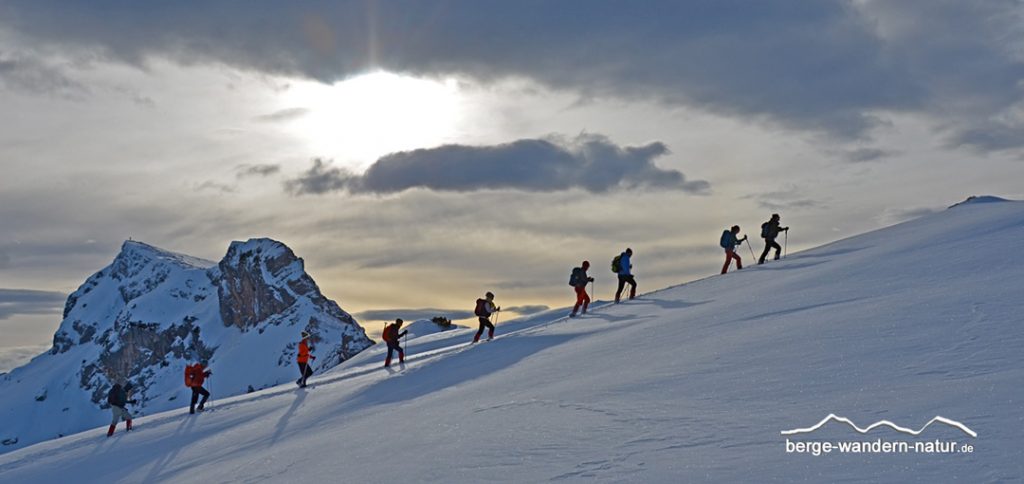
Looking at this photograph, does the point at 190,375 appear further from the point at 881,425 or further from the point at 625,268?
the point at 881,425

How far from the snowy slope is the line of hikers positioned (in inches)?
29.2

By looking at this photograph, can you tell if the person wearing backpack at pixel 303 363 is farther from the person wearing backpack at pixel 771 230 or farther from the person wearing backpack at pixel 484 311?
the person wearing backpack at pixel 771 230

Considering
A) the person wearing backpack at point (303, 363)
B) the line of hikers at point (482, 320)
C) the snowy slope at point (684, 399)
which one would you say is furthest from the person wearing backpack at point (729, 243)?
the person wearing backpack at point (303, 363)

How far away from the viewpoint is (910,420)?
9148 millimetres

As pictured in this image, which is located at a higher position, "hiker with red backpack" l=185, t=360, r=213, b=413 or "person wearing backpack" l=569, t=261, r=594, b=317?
"person wearing backpack" l=569, t=261, r=594, b=317

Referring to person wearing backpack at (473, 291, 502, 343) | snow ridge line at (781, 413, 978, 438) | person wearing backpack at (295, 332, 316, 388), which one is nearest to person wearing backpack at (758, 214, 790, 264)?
person wearing backpack at (473, 291, 502, 343)

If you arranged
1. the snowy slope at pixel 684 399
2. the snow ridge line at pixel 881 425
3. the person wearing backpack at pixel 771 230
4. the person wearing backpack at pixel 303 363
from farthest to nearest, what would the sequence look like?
the person wearing backpack at pixel 771 230
the person wearing backpack at pixel 303 363
the snowy slope at pixel 684 399
the snow ridge line at pixel 881 425

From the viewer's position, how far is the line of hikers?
80.1 ft

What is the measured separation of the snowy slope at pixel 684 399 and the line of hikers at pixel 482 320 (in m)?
0.74

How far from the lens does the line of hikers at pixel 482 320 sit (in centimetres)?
2442

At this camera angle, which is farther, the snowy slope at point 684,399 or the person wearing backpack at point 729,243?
the person wearing backpack at point 729,243

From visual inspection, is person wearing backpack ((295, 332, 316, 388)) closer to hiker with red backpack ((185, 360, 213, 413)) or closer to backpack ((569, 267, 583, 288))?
hiker with red backpack ((185, 360, 213, 413))

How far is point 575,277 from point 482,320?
2.98 metres

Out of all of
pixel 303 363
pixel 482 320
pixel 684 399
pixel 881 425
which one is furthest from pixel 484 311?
pixel 881 425
